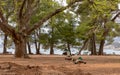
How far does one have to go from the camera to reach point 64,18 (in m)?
47.7

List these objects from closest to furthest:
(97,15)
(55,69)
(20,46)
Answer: (55,69), (20,46), (97,15)

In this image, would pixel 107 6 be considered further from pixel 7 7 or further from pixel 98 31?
pixel 7 7

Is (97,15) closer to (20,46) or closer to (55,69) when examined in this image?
(20,46)

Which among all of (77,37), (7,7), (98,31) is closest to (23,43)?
(98,31)

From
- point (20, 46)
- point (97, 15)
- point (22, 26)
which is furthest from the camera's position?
point (97, 15)

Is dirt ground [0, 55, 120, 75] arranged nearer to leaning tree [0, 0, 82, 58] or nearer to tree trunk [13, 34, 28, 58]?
leaning tree [0, 0, 82, 58]

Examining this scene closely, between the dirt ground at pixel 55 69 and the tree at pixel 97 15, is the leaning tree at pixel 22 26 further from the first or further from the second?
the dirt ground at pixel 55 69

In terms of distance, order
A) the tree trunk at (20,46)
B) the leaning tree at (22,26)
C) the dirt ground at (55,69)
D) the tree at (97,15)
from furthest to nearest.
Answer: the tree trunk at (20,46) < the tree at (97,15) < the leaning tree at (22,26) < the dirt ground at (55,69)

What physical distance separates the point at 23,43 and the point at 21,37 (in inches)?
19.6

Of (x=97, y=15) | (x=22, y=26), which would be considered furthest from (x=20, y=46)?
(x=97, y=15)

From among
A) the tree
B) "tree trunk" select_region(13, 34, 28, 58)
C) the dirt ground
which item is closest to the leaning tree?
"tree trunk" select_region(13, 34, 28, 58)

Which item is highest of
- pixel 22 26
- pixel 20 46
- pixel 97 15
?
pixel 97 15

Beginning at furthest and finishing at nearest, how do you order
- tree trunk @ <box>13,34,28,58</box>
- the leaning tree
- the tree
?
tree trunk @ <box>13,34,28,58</box>, the tree, the leaning tree

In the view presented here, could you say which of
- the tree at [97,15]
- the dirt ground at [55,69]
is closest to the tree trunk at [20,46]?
the tree at [97,15]
